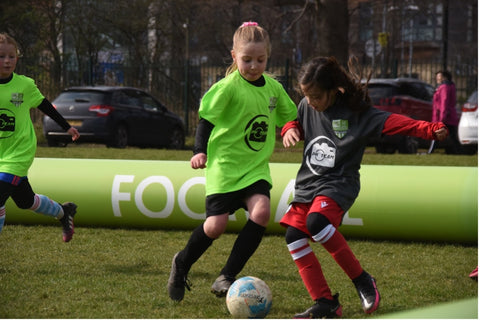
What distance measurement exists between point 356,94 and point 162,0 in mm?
28145

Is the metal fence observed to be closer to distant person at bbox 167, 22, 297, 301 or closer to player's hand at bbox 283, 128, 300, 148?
distant person at bbox 167, 22, 297, 301

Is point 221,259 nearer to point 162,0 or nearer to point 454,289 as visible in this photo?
point 454,289

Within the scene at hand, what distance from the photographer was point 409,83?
1759 centimetres

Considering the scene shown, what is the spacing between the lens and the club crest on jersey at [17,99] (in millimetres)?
5980

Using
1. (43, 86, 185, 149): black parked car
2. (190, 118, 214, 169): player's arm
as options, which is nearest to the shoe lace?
(190, 118, 214, 169): player's arm

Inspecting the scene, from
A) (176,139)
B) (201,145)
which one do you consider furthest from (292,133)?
(176,139)

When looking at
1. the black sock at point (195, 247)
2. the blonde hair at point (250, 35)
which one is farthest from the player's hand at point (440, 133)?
the black sock at point (195, 247)

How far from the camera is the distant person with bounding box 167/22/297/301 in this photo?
4930mm

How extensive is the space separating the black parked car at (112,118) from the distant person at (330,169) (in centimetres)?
1298

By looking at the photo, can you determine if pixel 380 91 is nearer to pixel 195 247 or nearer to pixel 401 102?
pixel 401 102

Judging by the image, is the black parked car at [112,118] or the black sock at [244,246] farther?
the black parked car at [112,118]

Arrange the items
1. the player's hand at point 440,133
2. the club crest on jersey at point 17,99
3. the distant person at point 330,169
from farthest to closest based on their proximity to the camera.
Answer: the club crest on jersey at point 17,99 < the distant person at point 330,169 < the player's hand at point 440,133

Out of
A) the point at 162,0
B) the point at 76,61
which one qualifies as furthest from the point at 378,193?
the point at 162,0

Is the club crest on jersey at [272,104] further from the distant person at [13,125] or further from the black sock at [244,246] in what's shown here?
the distant person at [13,125]
